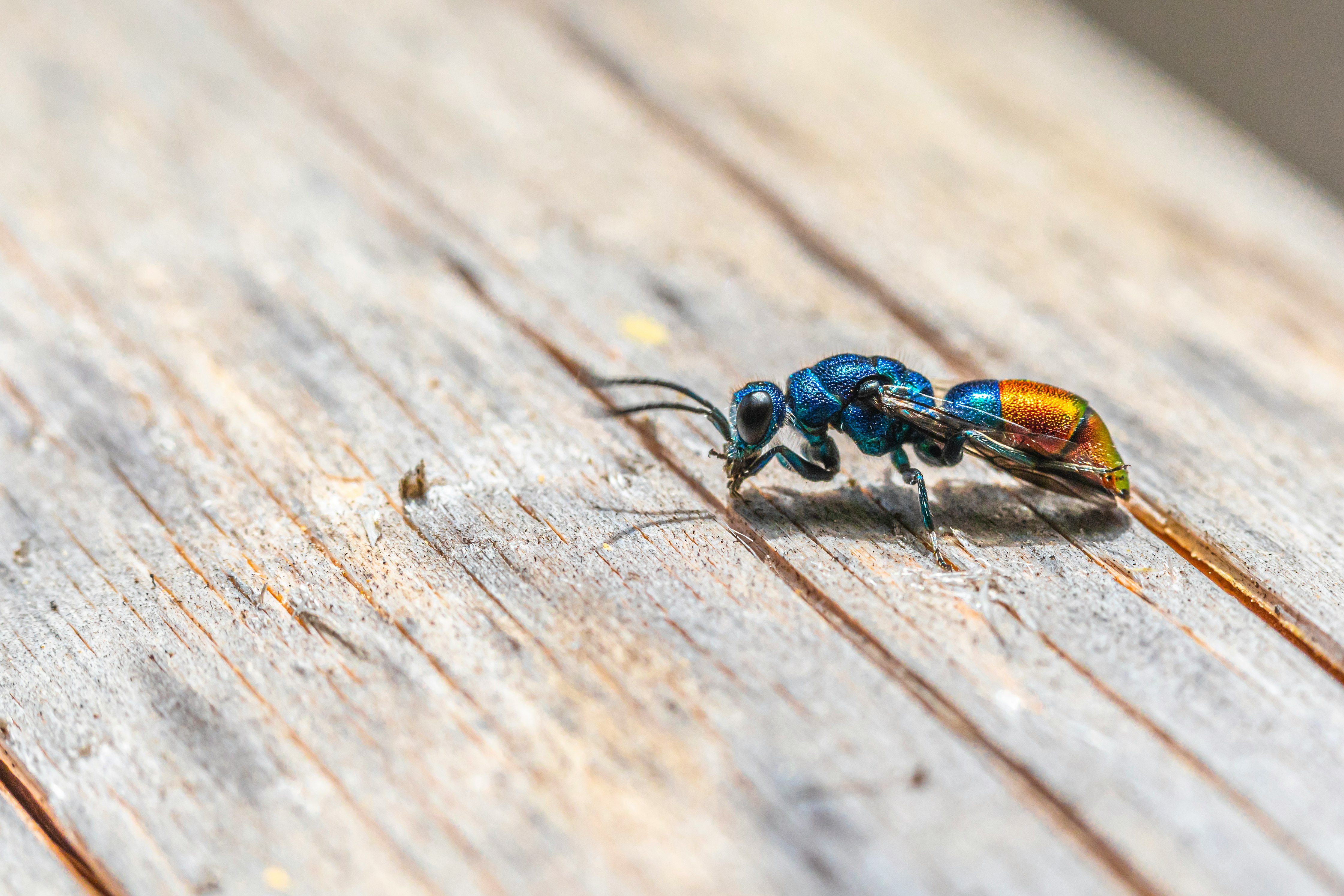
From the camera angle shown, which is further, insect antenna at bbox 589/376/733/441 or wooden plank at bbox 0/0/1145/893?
insect antenna at bbox 589/376/733/441

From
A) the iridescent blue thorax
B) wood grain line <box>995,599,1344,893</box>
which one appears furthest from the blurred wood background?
the iridescent blue thorax

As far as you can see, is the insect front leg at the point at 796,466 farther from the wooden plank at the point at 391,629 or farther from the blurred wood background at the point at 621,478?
the wooden plank at the point at 391,629

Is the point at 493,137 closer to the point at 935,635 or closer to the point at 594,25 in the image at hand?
the point at 594,25

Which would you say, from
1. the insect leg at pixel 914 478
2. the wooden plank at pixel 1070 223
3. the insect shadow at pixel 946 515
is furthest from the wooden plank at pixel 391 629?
the wooden plank at pixel 1070 223

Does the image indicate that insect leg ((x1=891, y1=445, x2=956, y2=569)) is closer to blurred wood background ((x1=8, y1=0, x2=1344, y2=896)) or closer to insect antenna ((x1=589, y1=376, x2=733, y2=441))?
blurred wood background ((x1=8, y1=0, x2=1344, y2=896))

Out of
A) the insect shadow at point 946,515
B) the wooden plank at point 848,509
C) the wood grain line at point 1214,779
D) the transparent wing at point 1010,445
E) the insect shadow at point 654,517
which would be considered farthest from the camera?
the transparent wing at point 1010,445

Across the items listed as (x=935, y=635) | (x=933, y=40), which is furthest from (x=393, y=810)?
(x=933, y=40)
